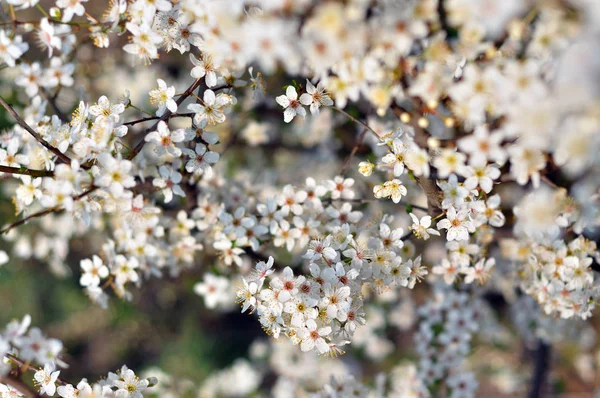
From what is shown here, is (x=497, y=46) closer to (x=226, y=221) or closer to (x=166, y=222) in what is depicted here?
(x=226, y=221)

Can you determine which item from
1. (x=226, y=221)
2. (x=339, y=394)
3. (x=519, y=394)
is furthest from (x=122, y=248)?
(x=519, y=394)

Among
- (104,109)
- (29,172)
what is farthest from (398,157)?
(29,172)

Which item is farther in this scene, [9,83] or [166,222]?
[9,83]

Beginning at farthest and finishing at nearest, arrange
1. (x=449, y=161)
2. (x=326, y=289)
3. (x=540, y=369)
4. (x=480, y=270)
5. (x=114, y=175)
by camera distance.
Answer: (x=540, y=369) → (x=480, y=270) → (x=326, y=289) → (x=114, y=175) → (x=449, y=161)

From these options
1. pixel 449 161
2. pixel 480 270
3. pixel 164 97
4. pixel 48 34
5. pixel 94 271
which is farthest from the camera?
pixel 94 271

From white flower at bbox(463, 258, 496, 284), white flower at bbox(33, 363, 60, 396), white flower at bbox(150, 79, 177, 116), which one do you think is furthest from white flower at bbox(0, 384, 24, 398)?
white flower at bbox(463, 258, 496, 284)

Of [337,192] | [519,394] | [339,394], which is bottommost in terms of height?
[519,394]

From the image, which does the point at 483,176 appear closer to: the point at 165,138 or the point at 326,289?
the point at 326,289
